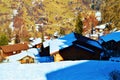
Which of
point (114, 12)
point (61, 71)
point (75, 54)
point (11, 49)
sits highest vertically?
point (61, 71)

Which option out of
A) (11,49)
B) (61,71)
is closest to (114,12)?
(11,49)

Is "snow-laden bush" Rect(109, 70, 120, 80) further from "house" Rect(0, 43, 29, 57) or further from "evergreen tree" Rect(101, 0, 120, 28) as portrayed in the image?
"evergreen tree" Rect(101, 0, 120, 28)

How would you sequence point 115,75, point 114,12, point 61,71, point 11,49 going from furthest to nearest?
1. point 114,12
2. point 11,49
3. point 61,71
4. point 115,75

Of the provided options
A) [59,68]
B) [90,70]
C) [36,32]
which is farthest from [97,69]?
[36,32]

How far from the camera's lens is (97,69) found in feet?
19.9

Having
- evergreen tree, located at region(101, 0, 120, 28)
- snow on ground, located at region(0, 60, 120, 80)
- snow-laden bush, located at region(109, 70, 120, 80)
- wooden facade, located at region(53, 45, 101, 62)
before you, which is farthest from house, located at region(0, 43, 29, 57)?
snow-laden bush, located at region(109, 70, 120, 80)

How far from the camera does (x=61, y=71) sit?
20.0 ft

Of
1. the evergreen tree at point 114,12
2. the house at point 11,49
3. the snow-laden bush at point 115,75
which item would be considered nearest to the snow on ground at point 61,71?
the snow-laden bush at point 115,75

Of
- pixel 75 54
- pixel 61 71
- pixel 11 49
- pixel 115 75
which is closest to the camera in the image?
pixel 115 75

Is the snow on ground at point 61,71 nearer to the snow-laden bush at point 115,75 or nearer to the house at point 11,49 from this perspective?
the snow-laden bush at point 115,75

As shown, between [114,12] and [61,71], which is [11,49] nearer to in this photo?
[114,12]

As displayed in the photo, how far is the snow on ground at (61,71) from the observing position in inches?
226

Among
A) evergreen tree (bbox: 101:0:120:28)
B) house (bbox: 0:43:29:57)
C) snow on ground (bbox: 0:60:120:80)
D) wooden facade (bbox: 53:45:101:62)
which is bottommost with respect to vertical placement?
house (bbox: 0:43:29:57)

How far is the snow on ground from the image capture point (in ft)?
18.8
